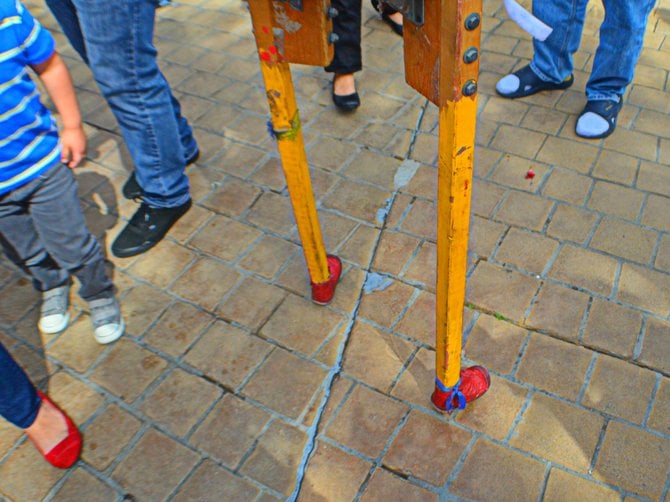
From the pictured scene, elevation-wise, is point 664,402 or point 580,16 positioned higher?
point 580,16

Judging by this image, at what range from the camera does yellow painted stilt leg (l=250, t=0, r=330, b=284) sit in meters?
1.57

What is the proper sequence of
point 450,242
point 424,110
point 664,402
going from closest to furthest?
point 450,242, point 664,402, point 424,110

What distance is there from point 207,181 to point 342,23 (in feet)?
3.33

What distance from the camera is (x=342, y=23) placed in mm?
2824

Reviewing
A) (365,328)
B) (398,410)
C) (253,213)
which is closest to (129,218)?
(253,213)

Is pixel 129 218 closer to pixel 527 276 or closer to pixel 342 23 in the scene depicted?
pixel 342 23

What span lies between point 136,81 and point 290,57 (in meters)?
0.96

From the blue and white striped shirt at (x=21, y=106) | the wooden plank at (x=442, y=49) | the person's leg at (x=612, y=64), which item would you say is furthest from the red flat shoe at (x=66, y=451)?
the person's leg at (x=612, y=64)

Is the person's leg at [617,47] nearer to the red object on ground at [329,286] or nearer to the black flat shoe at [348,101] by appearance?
the black flat shoe at [348,101]

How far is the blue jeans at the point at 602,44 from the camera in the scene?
104 inches

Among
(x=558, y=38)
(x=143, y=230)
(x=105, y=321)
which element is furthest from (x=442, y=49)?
(x=558, y=38)

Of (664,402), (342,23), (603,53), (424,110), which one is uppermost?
(342,23)

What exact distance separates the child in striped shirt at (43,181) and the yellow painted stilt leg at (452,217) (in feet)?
4.30

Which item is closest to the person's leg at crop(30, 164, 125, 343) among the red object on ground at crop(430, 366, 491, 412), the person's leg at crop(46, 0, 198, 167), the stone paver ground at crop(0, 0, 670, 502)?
the stone paver ground at crop(0, 0, 670, 502)
